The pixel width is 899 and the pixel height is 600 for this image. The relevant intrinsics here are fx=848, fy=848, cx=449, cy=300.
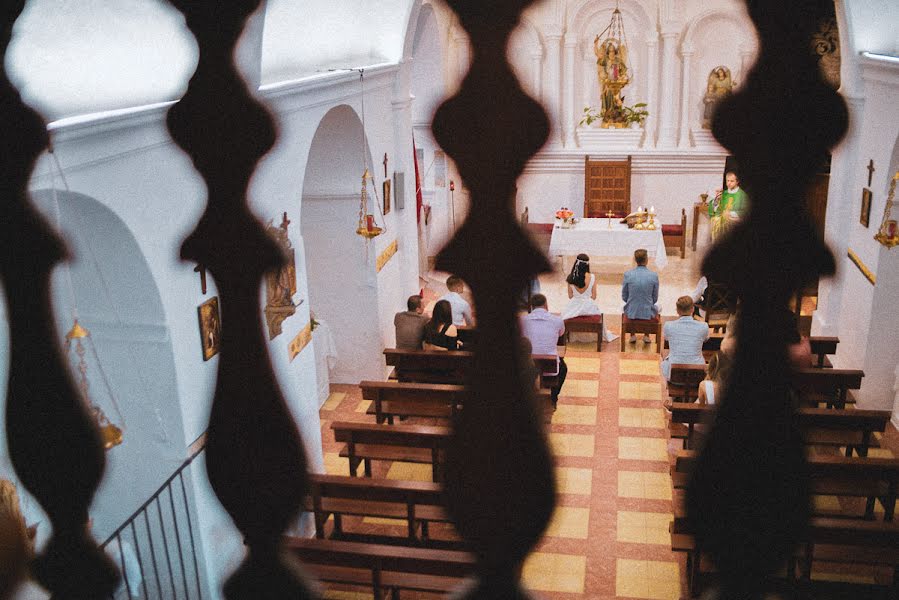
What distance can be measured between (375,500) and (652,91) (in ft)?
45.6

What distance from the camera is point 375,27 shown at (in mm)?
10398

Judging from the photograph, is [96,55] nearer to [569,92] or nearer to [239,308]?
[239,308]

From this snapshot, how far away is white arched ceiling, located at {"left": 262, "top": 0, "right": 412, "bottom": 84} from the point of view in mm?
7754

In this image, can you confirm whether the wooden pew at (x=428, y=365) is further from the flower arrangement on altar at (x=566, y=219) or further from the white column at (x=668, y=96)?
the white column at (x=668, y=96)

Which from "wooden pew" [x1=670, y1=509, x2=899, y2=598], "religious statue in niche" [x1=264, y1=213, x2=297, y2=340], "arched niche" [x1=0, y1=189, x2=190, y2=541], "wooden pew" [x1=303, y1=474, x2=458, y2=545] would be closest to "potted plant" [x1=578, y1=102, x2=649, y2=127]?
"religious statue in niche" [x1=264, y1=213, x2=297, y2=340]

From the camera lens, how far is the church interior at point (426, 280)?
2.76 ft

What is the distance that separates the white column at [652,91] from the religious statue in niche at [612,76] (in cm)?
63

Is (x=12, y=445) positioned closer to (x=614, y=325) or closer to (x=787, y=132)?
(x=787, y=132)

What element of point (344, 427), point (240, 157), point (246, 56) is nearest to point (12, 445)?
point (240, 157)

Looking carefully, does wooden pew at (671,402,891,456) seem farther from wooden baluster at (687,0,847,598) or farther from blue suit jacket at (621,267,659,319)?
wooden baluster at (687,0,847,598)

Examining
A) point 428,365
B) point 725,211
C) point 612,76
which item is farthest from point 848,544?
point 612,76

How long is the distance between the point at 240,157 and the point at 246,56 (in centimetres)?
471

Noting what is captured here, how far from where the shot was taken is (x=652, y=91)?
18.2 meters

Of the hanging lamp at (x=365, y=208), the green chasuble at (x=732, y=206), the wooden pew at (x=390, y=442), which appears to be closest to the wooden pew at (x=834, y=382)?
the green chasuble at (x=732, y=206)
